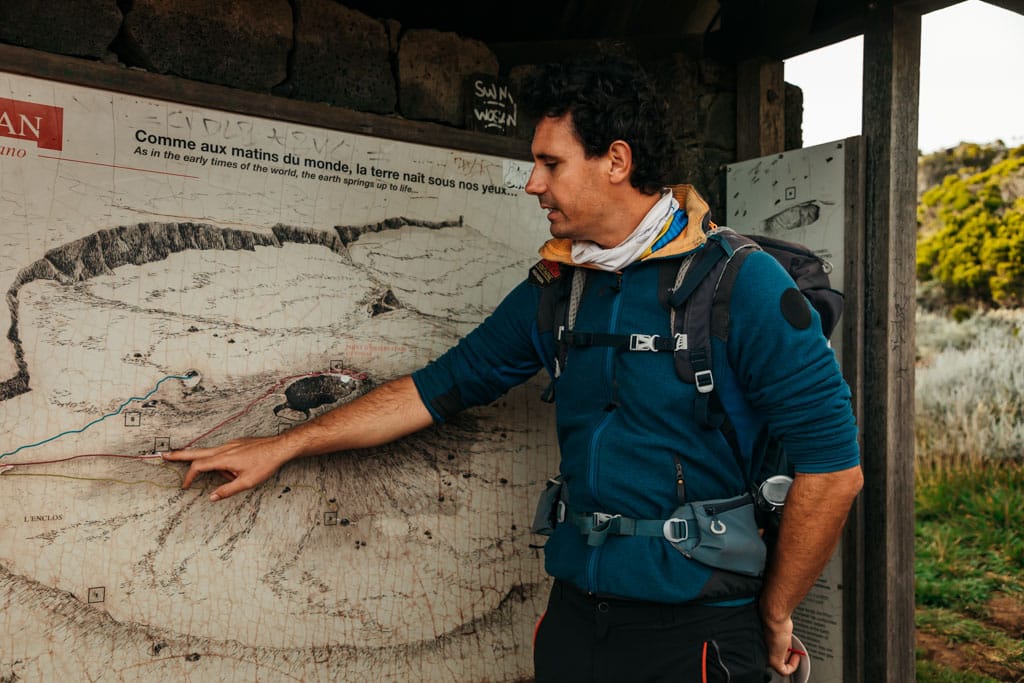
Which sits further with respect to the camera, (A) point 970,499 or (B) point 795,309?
(A) point 970,499

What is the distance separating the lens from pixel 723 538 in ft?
6.01

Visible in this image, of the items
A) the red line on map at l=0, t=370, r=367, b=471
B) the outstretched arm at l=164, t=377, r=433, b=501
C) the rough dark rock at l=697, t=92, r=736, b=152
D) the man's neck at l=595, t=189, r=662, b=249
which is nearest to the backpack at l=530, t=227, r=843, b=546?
the man's neck at l=595, t=189, r=662, b=249

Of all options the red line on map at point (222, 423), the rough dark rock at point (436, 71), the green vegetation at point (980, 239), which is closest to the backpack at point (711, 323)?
the red line on map at point (222, 423)

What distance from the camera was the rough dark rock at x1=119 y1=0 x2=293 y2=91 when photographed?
2.23 metres

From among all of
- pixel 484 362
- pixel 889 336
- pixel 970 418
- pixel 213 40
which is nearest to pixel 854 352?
pixel 889 336

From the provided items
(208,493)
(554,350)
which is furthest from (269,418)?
(554,350)

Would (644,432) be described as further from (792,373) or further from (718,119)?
(718,119)

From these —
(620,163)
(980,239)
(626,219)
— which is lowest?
(626,219)

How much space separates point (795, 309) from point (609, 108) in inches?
25.9

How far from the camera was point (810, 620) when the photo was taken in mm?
2848

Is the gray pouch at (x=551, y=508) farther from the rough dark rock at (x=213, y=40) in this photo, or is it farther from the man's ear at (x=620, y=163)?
the rough dark rock at (x=213, y=40)

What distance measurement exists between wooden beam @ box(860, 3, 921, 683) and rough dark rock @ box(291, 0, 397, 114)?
159 centimetres

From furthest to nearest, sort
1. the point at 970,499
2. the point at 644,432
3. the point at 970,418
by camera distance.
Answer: the point at 970,418
the point at 970,499
the point at 644,432

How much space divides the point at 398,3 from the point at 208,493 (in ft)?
7.48
